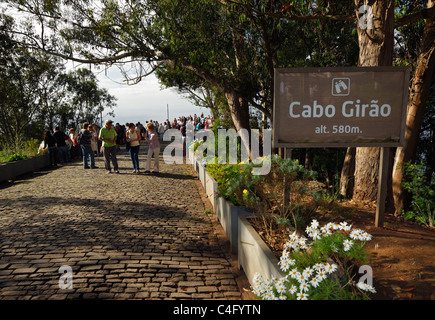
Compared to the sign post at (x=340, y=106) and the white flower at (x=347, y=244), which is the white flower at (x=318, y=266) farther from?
the sign post at (x=340, y=106)

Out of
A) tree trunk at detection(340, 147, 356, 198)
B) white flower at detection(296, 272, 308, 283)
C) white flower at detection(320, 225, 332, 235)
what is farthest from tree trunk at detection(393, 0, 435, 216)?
white flower at detection(296, 272, 308, 283)

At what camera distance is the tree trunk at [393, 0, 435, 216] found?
239 inches

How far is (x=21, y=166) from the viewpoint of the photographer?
40.0 ft

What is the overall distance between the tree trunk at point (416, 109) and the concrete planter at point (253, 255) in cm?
357

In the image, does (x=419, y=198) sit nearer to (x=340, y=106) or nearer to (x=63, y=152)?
(x=340, y=106)

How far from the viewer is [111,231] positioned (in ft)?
18.4

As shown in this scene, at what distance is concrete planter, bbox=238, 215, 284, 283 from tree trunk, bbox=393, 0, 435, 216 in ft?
11.7

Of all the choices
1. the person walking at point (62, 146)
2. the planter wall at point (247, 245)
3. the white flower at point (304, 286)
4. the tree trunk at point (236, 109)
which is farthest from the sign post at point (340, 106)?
the person walking at point (62, 146)

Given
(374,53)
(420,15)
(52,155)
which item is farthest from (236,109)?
(52,155)

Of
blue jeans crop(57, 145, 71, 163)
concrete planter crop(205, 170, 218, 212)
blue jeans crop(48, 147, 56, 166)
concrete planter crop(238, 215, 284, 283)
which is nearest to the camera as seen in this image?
concrete planter crop(238, 215, 284, 283)

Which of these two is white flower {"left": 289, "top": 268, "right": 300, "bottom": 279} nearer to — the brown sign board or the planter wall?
the planter wall
